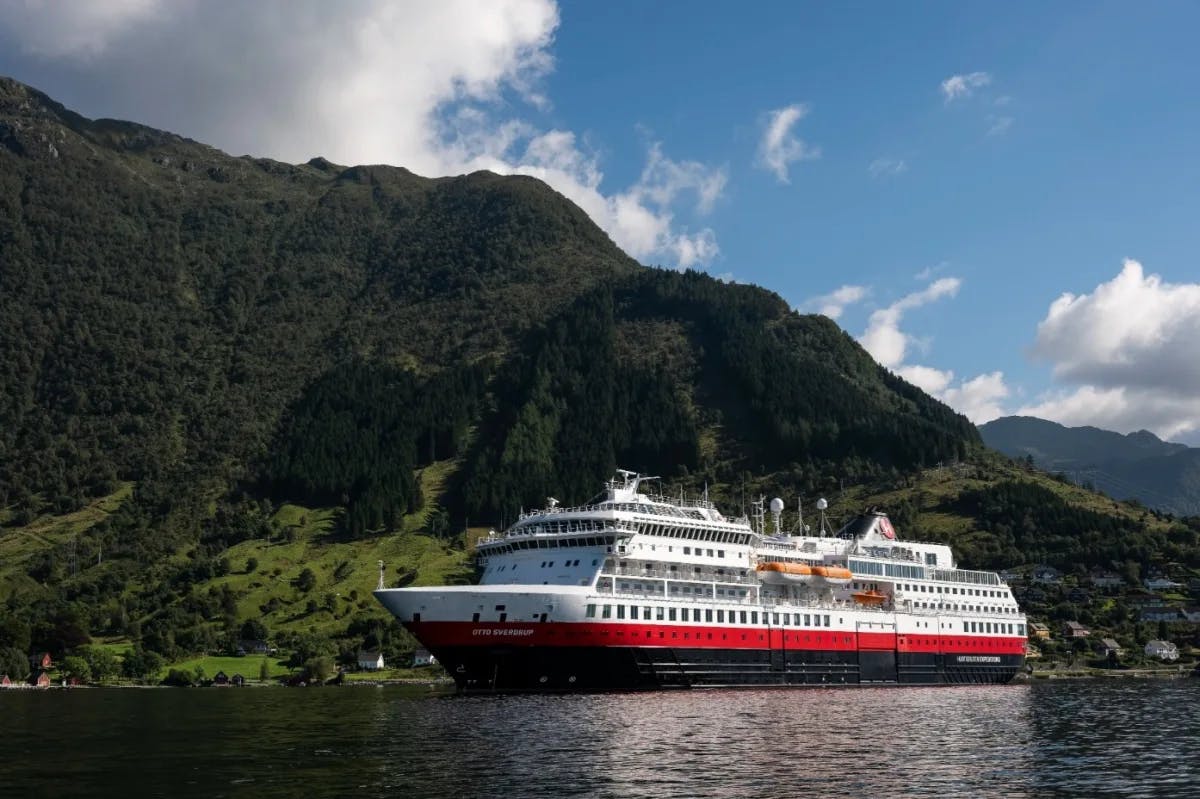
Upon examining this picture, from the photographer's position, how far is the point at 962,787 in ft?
135

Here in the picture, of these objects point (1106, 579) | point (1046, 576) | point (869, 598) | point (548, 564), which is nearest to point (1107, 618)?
point (1046, 576)

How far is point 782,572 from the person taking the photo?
302 ft

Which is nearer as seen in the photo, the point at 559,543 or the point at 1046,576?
the point at 559,543

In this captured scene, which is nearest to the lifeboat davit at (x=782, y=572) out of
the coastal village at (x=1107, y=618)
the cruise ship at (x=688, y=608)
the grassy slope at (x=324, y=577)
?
the cruise ship at (x=688, y=608)

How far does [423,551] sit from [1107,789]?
16304 centimetres

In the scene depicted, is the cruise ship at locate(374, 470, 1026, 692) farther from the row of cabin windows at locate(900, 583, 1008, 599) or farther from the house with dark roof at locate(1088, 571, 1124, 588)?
the house with dark roof at locate(1088, 571, 1124, 588)

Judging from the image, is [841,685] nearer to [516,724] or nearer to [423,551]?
[516,724]

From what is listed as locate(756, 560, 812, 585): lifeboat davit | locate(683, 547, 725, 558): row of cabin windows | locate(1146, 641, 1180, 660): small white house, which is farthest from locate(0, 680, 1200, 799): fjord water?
locate(1146, 641, 1180, 660): small white house

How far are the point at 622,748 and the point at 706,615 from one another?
3542 cm

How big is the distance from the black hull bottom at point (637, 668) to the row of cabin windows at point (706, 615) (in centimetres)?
225

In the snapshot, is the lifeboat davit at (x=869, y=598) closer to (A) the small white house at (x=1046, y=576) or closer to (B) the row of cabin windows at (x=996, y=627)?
(B) the row of cabin windows at (x=996, y=627)

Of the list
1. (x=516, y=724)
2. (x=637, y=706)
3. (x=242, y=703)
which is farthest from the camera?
(x=242, y=703)

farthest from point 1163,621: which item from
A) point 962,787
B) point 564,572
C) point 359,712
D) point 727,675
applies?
point 962,787

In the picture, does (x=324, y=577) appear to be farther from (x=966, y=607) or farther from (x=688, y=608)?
(x=688, y=608)
